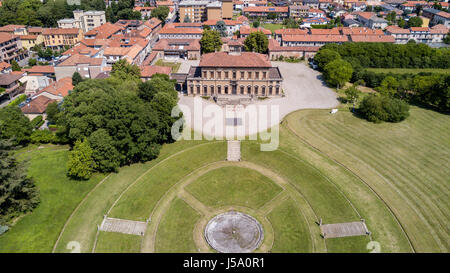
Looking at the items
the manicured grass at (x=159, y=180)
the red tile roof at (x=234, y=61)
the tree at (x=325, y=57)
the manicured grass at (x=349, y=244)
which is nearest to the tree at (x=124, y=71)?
the red tile roof at (x=234, y=61)

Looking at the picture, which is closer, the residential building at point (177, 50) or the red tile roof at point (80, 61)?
the red tile roof at point (80, 61)

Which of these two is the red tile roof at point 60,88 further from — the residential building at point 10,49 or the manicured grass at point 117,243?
the manicured grass at point 117,243

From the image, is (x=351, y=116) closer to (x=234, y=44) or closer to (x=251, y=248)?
(x=251, y=248)

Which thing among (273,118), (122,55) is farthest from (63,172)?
(122,55)

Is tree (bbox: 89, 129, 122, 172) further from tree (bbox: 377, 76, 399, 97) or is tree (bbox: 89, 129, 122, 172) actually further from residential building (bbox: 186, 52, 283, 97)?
tree (bbox: 377, 76, 399, 97)

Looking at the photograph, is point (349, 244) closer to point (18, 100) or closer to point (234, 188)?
point (234, 188)
